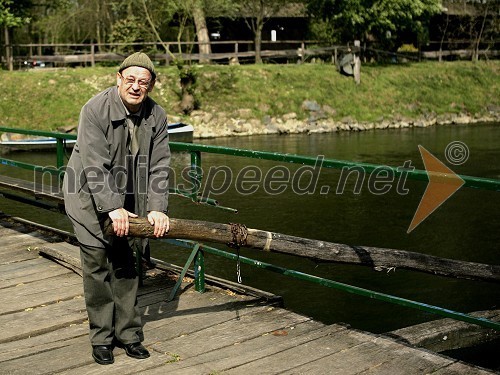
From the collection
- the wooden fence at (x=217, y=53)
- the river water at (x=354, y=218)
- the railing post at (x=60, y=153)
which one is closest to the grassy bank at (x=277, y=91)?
the wooden fence at (x=217, y=53)

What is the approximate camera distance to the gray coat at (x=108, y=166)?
15.2ft

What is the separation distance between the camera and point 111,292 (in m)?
4.95

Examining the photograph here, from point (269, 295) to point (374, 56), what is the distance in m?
39.1

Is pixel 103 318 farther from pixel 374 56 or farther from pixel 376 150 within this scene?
pixel 374 56

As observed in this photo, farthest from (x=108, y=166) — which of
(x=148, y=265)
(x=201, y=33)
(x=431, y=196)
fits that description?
(x=201, y=33)

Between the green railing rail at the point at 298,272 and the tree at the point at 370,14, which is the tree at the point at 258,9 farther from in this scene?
the green railing rail at the point at 298,272

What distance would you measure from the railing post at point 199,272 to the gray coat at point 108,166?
140cm

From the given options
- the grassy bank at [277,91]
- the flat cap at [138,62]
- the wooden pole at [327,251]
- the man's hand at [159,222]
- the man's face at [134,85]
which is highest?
the flat cap at [138,62]

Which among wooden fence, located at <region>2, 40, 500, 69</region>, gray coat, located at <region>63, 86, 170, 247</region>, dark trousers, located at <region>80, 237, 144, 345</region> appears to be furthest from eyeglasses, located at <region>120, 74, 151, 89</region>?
wooden fence, located at <region>2, 40, 500, 69</region>

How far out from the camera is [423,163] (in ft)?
76.0

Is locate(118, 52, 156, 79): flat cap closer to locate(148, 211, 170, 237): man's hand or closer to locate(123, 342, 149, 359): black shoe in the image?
locate(148, 211, 170, 237): man's hand

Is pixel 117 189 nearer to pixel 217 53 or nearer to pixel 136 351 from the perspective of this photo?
pixel 136 351

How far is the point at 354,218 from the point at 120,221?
11.3 meters

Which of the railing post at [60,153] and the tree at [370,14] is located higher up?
the tree at [370,14]
